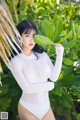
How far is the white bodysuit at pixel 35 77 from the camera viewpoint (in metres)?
2.05

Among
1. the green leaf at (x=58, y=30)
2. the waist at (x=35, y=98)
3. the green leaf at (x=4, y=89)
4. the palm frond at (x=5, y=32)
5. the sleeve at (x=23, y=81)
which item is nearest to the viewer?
the palm frond at (x=5, y=32)

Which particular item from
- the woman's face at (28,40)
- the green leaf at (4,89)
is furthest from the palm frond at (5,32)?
the green leaf at (4,89)

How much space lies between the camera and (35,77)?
6.93 feet

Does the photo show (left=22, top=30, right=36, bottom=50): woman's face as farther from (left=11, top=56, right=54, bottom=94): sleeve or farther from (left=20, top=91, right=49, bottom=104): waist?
(left=20, top=91, right=49, bottom=104): waist

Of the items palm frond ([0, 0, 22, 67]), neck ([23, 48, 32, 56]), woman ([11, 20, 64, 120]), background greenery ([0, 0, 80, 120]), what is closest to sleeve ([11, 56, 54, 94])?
woman ([11, 20, 64, 120])

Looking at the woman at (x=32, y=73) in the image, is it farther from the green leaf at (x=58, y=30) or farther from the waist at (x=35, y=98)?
the green leaf at (x=58, y=30)

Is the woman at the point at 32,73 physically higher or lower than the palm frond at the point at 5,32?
lower

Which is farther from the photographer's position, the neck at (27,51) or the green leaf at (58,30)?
the green leaf at (58,30)

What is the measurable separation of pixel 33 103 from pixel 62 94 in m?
0.65

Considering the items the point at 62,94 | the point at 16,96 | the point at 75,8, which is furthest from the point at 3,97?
the point at 75,8

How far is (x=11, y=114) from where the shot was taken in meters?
2.92

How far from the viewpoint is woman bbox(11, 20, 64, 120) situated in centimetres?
206

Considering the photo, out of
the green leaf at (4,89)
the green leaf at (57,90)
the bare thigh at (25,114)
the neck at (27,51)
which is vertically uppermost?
the neck at (27,51)

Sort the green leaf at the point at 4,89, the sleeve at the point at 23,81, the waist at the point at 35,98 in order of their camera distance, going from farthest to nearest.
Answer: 1. the green leaf at the point at 4,89
2. the waist at the point at 35,98
3. the sleeve at the point at 23,81
